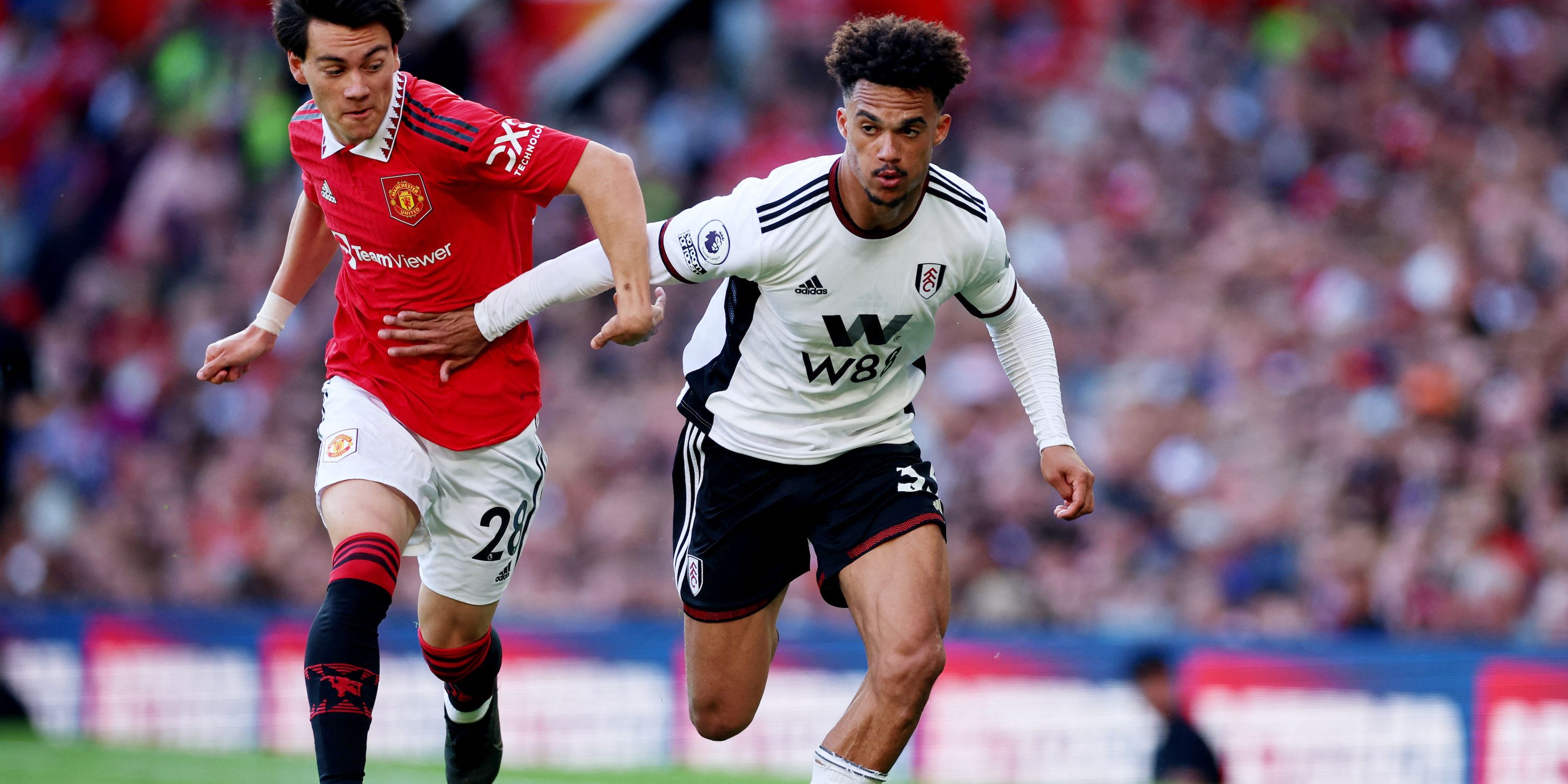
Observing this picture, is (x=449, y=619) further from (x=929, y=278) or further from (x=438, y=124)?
(x=929, y=278)

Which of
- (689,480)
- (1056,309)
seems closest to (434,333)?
(689,480)

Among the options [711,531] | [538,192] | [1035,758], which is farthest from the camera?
[1035,758]

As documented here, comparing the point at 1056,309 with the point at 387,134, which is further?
the point at 1056,309

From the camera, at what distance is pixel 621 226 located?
5000mm

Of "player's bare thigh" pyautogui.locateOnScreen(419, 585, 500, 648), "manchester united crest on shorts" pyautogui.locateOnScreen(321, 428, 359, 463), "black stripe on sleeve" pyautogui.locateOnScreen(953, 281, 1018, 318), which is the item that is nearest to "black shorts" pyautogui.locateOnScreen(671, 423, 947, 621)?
"black stripe on sleeve" pyautogui.locateOnScreen(953, 281, 1018, 318)

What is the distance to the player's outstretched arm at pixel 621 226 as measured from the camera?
4832mm

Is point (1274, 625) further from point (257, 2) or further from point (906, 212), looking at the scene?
point (257, 2)

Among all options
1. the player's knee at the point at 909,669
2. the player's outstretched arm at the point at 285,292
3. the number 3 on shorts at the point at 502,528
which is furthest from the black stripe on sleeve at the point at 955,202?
the player's outstretched arm at the point at 285,292

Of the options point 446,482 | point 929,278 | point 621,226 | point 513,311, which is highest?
point 621,226

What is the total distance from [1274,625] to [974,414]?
9.27 feet

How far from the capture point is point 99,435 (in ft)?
49.9

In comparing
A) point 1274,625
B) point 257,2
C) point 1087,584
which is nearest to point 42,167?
point 257,2

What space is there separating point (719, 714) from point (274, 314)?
2029mm

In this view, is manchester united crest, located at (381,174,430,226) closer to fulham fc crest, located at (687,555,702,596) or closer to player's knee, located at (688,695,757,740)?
fulham fc crest, located at (687,555,702,596)
